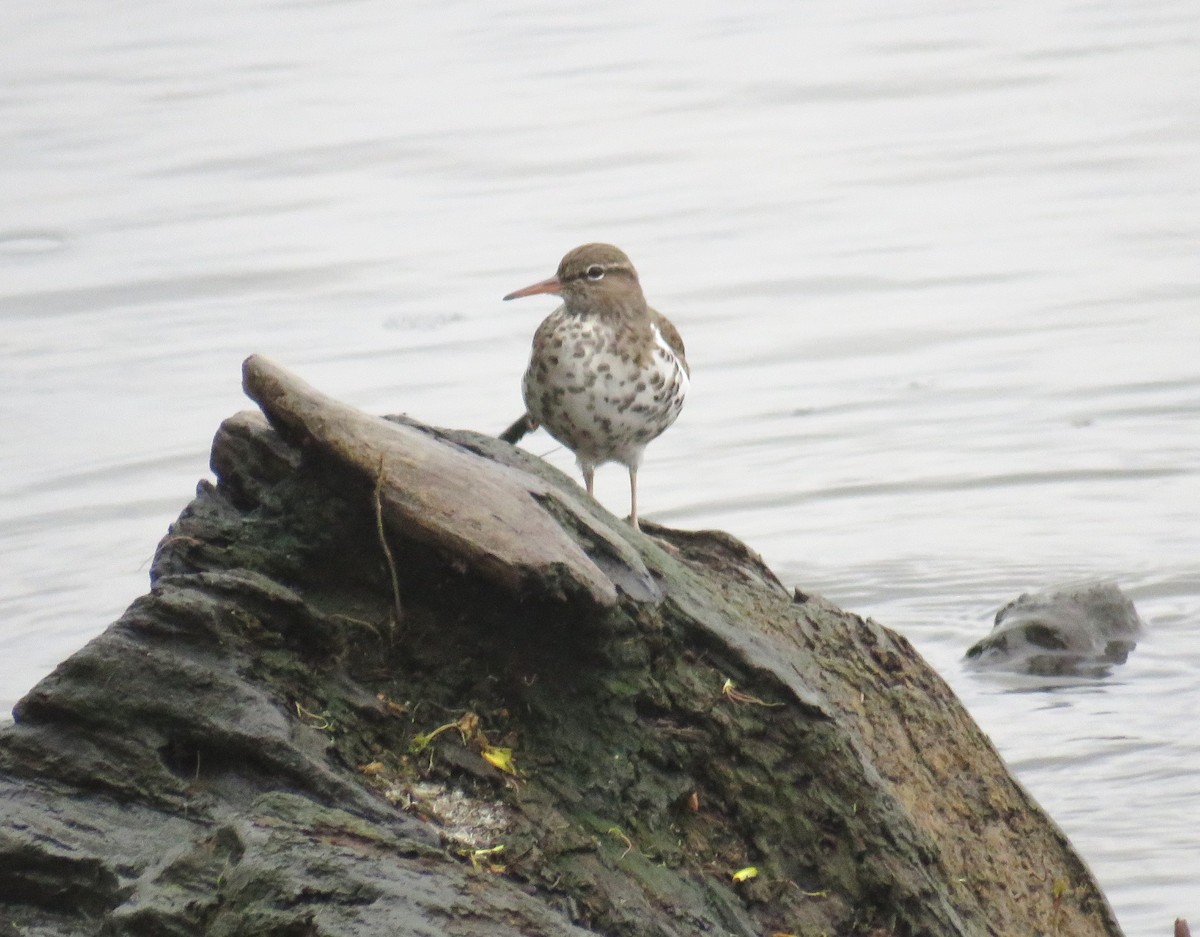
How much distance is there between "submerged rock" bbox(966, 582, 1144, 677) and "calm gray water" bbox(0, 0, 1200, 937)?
139 mm

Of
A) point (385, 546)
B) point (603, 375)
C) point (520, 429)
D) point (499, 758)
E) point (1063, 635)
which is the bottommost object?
point (1063, 635)

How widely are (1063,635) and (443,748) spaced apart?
4458 mm

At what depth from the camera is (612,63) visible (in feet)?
63.7

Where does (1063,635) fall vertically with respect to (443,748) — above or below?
below

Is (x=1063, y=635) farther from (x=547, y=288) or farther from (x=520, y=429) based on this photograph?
(x=547, y=288)

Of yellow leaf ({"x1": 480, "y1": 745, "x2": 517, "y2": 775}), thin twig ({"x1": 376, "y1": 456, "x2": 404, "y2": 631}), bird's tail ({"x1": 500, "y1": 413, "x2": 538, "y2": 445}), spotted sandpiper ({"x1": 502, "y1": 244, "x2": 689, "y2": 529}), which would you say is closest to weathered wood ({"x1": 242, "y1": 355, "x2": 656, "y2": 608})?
thin twig ({"x1": 376, "y1": 456, "x2": 404, "y2": 631})

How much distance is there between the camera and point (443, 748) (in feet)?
13.3

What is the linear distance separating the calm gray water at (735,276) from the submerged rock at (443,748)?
2.10 m

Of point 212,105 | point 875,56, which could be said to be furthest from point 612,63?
point 212,105

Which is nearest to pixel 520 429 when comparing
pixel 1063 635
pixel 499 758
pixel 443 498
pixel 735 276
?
pixel 1063 635

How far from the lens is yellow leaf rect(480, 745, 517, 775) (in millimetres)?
4051

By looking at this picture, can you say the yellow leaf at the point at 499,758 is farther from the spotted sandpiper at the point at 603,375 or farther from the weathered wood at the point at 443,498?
the spotted sandpiper at the point at 603,375

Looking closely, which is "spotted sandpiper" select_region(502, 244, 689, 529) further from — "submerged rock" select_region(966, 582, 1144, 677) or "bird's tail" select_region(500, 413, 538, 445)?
"submerged rock" select_region(966, 582, 1144, 677)

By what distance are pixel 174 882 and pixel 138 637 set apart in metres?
0.59
